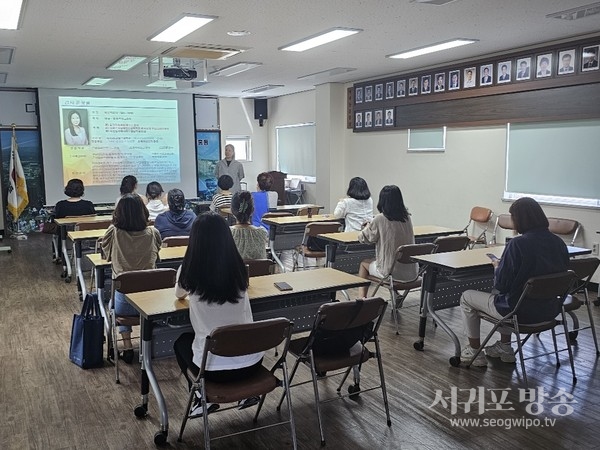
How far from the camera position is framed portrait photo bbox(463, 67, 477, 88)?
7.21 m

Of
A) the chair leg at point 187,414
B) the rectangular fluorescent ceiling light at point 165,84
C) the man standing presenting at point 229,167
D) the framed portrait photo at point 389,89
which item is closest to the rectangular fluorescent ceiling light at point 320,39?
the framed portrait photo at point 389,89

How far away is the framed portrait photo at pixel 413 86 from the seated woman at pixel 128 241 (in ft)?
17.5

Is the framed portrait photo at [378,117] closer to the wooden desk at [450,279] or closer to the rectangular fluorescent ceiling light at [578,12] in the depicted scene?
the rectangular fluorescent ceiling light at [578,12]

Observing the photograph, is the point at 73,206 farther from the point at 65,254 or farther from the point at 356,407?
the point at 356,407

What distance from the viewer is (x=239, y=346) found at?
2.52 meters

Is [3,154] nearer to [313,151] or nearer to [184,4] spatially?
[313,151]

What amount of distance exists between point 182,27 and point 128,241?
89.4 inches

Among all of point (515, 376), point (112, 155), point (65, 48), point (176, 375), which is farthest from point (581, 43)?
point (112, 155)

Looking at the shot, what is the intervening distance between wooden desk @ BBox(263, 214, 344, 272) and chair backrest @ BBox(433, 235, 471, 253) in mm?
1812

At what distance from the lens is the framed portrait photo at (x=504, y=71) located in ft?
22.0

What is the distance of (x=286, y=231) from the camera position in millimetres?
6855

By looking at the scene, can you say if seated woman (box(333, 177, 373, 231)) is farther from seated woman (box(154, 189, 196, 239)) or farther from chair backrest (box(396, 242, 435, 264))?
seated woman (box(154, 189, 196, 239))

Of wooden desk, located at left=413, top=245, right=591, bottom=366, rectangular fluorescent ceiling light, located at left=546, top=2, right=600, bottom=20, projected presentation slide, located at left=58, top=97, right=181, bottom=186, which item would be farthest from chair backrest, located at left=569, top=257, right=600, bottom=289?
projected presentation slide, located at left=58, top=97, right=181, bottom=186

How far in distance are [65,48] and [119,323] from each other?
398 centimetres
